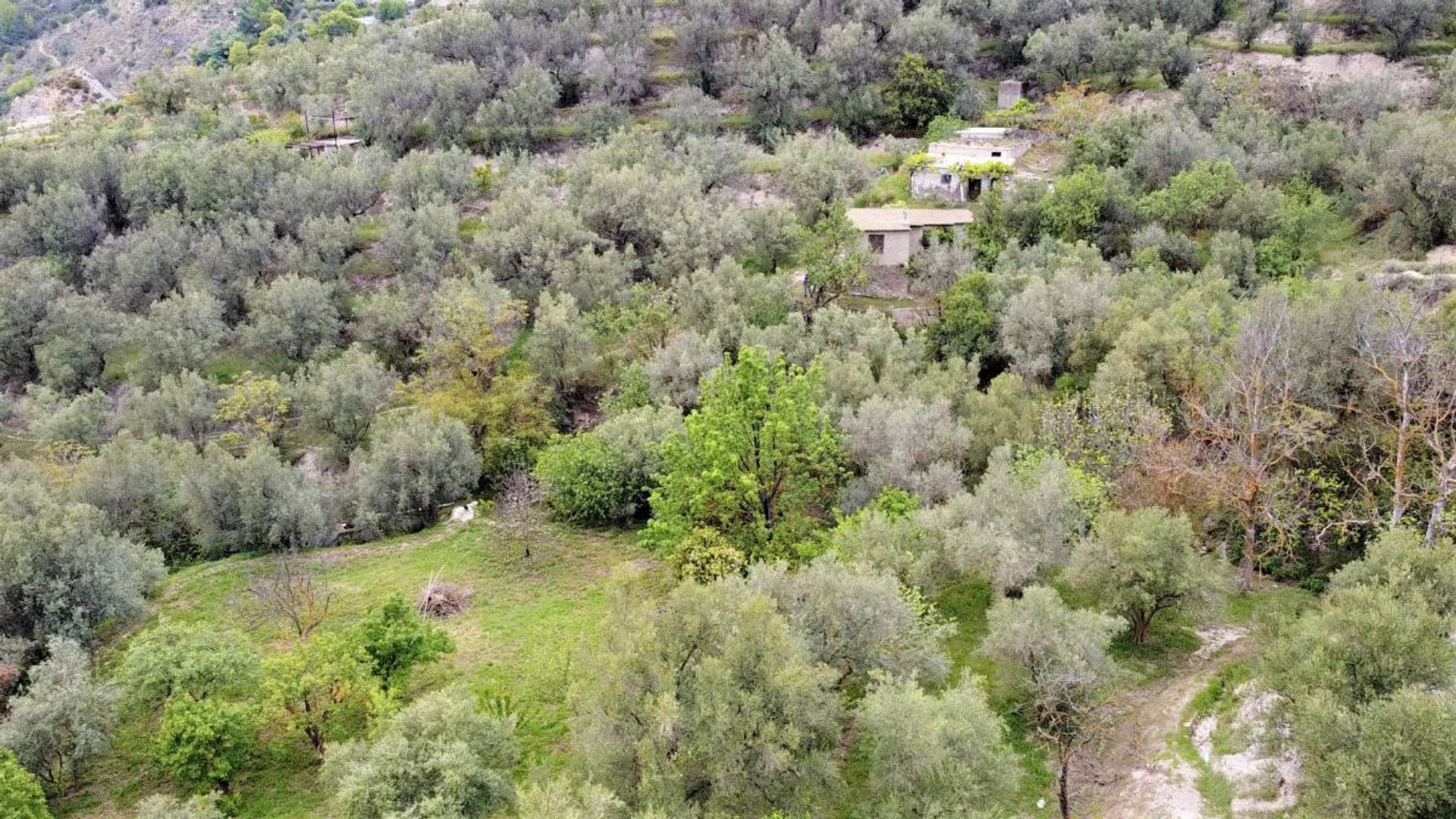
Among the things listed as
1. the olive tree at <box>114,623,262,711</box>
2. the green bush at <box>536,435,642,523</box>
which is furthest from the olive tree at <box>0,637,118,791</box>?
the green bush at <box>536,435,642,523</box>

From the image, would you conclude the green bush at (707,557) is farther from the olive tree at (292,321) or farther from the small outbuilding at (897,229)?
the olive tree at (292,321)

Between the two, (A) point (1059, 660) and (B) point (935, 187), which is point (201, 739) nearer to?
(A) point (1059, 660)

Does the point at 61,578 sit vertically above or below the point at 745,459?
below

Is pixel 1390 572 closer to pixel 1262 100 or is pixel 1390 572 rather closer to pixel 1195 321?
pixel 1195 321

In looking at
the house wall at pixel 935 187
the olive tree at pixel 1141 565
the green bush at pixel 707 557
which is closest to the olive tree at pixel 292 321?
the green bush at pixel 707 557

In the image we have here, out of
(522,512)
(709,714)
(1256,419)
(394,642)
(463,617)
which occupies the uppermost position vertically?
(1256,419)

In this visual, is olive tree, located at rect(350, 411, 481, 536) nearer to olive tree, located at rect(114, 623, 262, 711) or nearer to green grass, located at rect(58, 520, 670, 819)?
green grass, located at rect(58, 520, 670, 819)

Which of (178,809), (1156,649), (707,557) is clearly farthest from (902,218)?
(178,809)
